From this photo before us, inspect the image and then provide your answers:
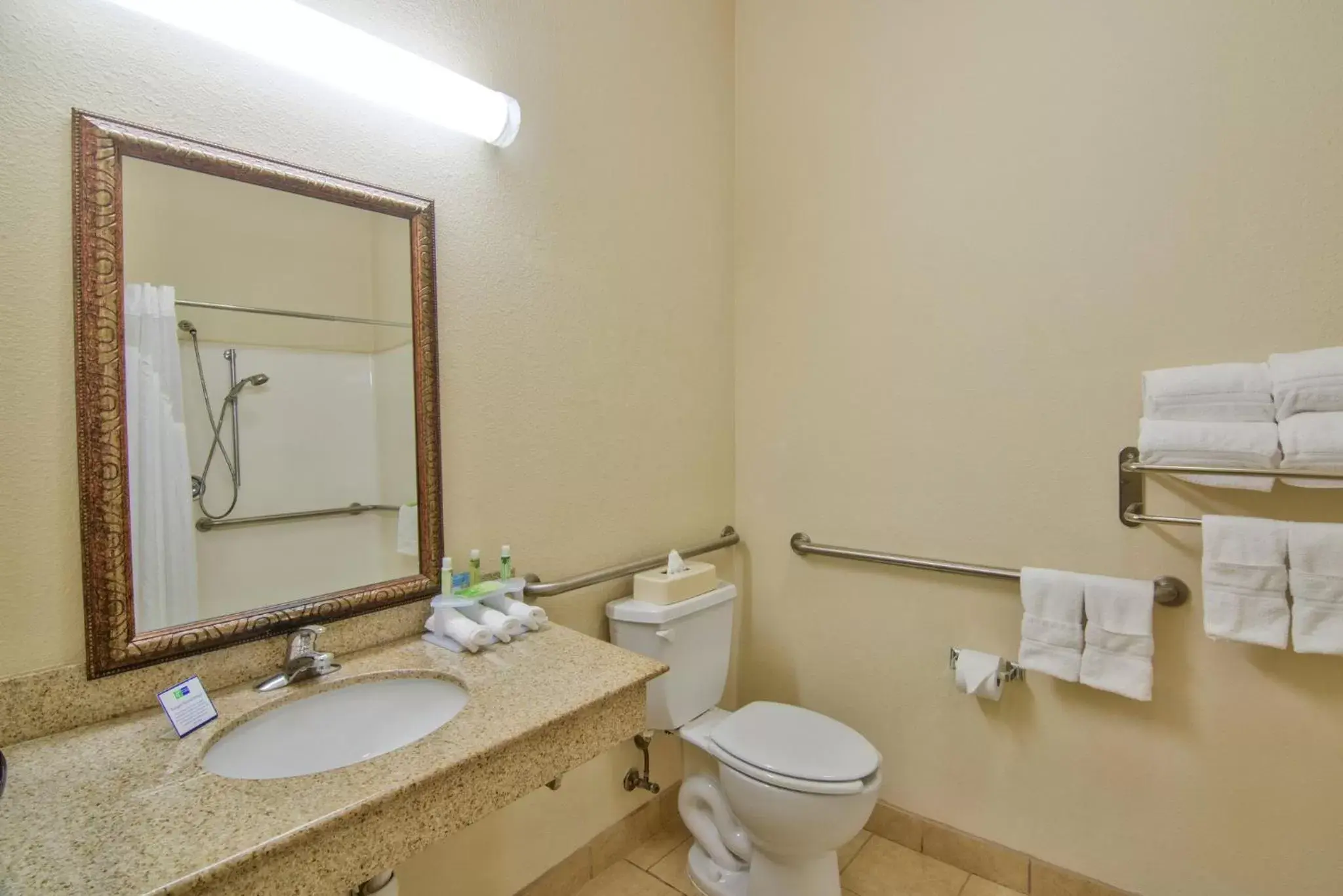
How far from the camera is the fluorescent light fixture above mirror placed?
941 millimetres

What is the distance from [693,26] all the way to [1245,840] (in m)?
2.58

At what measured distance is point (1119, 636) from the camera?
4.45 feet

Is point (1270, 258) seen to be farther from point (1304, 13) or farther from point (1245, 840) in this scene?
point (1245, 840)

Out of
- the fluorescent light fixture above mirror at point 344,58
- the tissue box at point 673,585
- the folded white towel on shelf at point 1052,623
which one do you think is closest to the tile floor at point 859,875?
the folded white towel on shelf at point 1052,623

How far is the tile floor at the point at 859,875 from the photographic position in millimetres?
1600

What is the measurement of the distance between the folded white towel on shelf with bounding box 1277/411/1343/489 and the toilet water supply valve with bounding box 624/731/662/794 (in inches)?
61.1

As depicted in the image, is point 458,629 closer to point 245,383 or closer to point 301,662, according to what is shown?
point 301,662

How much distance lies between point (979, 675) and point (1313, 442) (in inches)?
32.7

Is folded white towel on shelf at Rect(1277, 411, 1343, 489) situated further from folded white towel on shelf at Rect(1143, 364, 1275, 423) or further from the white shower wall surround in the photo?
the white shower wall surround

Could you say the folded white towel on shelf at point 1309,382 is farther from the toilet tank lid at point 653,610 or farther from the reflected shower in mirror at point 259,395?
the reflected shower in mirror at point 259,395

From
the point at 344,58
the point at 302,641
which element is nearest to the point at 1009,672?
the point at 302,641

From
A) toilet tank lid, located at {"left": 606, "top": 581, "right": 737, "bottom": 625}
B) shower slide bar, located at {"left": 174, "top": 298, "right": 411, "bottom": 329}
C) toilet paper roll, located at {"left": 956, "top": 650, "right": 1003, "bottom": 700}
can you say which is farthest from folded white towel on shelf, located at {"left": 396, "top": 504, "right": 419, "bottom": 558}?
toilet paper roll, located at {"left": 956, "top": 650, "right": 1003, "bottom": 700}

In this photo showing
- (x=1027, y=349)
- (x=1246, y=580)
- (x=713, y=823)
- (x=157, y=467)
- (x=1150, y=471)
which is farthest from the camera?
(x=713, y=823)

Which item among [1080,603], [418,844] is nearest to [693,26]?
[1080,603]
